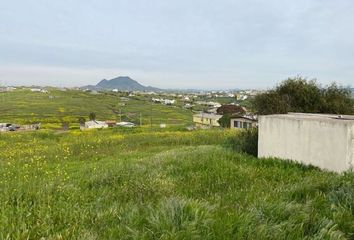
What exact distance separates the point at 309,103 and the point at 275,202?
22385 mm

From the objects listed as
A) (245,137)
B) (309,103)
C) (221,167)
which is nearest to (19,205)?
(221,167)

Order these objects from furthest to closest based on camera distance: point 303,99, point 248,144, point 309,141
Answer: point 303,99, point 248,144, point 309,141

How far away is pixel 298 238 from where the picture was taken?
5578 millimetres

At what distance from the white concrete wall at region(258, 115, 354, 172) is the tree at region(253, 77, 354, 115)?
381 inches

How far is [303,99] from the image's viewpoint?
28000 mm

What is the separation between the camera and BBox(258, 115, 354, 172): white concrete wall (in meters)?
13.3

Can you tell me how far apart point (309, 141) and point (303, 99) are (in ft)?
45.7

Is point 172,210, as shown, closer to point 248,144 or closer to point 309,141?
point 309,141

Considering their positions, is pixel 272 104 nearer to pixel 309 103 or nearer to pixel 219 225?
pixel 309 103

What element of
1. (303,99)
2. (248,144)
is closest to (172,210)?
(248,144)

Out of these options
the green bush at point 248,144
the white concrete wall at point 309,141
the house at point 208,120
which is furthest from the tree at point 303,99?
the house at point 208,120

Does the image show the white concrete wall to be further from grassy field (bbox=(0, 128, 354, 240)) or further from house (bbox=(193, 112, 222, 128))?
house (bbox=(193, 112, 222, 128))

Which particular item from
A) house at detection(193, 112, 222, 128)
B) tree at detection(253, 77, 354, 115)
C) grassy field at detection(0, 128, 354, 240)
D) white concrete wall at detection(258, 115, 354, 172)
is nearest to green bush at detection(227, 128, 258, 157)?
white concrete wall at detection(258, 115, 354, 172)

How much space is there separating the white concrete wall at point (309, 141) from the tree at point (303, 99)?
381 inches
